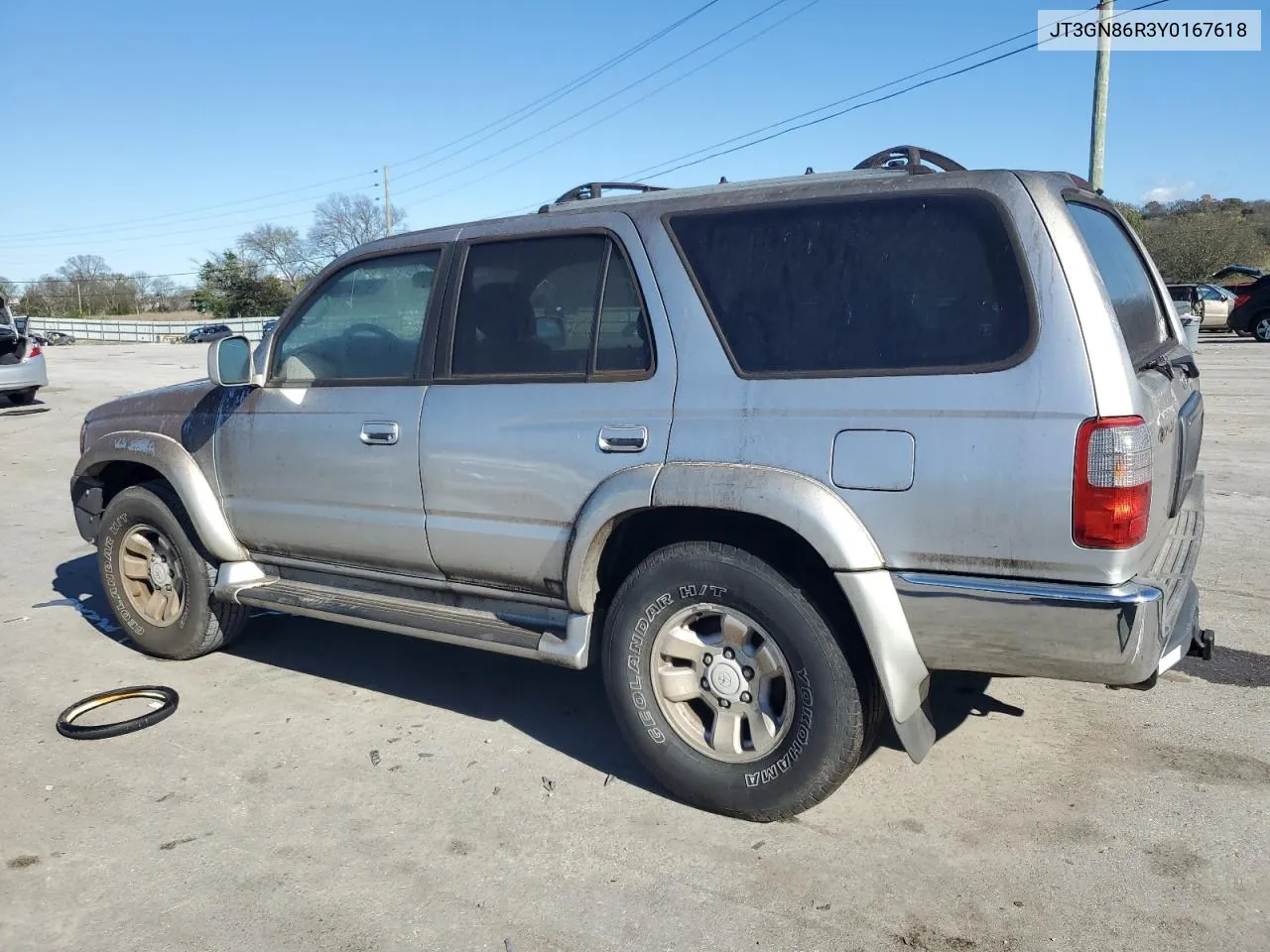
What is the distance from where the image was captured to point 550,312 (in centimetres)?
391

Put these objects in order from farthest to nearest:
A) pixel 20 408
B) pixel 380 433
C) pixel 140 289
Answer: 1. pixel 140 289
2. pixel 20 408
3. pixel 380 433

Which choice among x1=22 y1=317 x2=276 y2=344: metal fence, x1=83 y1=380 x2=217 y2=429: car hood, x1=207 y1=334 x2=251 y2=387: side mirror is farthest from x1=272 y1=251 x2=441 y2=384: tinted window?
x1=22 y1=317 x2=276 y2=344: metal fence

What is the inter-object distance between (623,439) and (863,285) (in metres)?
0.93

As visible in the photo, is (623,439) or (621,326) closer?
(623,439)

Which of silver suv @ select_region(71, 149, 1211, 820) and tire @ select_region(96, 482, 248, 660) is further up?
silver suv @ select_region(71, 149, 1211, 820)

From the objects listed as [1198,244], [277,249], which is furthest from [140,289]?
[1198,244]

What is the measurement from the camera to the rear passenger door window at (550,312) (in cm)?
369

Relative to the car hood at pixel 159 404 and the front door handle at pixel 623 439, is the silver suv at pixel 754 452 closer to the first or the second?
the front door handle at pixel 623 439

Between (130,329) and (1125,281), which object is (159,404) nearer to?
(1125,281)

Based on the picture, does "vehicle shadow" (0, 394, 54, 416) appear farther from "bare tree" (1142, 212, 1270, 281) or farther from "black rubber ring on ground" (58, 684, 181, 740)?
"bare tree" (1142, 212, 1270, 281)

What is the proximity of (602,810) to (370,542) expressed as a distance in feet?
4.91

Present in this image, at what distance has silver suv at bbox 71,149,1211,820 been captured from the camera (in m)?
2.92

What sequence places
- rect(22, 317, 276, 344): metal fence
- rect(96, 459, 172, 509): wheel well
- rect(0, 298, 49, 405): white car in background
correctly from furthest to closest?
rect(22, 317, 276, 344): metal fence → rect(0, 298, 49, 405): white car in background → rect(96, 459, 172, 509): wheel well

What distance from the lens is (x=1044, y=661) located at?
2965 millimetres
